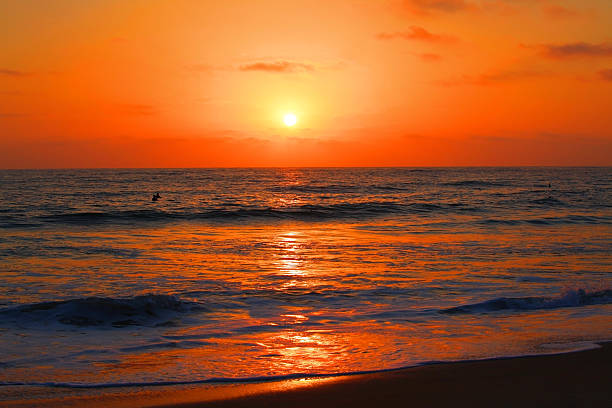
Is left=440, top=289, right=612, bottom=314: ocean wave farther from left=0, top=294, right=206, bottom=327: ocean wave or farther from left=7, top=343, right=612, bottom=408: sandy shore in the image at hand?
left=0, top=294, right=206, bottom=327: ocean wave

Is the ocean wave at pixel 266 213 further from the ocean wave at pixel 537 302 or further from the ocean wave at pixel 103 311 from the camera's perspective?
the ocean wave at pixel 537 302

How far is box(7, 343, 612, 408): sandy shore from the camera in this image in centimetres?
497

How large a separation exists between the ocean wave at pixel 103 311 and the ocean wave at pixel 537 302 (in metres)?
4.68

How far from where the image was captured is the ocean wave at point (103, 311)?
26.8 feet

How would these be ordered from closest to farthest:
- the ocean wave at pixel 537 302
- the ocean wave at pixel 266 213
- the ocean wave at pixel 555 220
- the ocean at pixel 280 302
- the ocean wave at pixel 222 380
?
1. the ocean wave at pixel 222 380
2. the ocean at pixel 280 302
3. the ocean wave at pixel 537 302
4. the ocean wave at pixel 555 220
5. the ocean wave at pixel 266 213

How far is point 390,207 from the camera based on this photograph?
35000 millimetres

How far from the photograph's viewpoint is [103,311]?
27.9 feet

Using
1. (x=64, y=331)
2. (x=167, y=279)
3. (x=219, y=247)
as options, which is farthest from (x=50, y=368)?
(x=219, y=247)

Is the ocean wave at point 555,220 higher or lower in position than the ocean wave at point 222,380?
higher

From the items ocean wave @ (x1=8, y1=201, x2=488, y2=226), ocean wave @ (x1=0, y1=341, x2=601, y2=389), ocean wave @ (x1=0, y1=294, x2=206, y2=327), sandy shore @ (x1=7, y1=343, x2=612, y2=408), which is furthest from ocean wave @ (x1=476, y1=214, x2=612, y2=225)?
ocean wave @ (x1=0, y1=341, x2=601, y2=389)

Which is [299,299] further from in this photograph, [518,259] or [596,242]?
[596,242]

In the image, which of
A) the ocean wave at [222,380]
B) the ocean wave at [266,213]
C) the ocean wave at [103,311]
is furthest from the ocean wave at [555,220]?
the ocean wave at [222,380]

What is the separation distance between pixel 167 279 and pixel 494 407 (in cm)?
827

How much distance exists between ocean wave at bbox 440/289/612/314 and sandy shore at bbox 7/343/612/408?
299 centimetres
